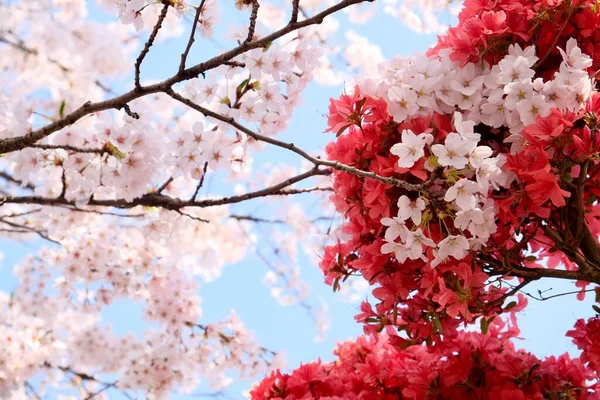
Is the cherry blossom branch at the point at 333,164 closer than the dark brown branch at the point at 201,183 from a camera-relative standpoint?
Yes

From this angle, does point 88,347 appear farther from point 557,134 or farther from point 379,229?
point 557,134

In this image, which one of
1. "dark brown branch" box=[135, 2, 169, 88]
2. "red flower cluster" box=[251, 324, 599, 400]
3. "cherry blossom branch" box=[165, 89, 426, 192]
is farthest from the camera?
"red flower cluster" box=[251, 324, 599, 400]

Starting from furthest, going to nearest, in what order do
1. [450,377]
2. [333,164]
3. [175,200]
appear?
[175,200] → [450,377] → [333,164]

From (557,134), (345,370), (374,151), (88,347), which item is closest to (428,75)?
(374,151)

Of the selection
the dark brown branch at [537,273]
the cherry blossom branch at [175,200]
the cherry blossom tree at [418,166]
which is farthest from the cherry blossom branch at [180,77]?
the dark brown branch at [537,273]

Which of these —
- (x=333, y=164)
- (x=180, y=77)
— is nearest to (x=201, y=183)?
(x=180, y=77)

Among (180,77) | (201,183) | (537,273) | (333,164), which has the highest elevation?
(201,183)

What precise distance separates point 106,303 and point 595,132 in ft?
11.2

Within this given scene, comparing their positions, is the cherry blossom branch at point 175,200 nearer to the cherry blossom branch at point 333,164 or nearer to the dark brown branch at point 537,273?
the cherry blossom branch at point 333,164

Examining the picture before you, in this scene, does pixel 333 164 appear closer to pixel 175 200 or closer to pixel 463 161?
pixel 463 161

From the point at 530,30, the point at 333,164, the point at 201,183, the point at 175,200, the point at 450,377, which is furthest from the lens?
the point at 175,200

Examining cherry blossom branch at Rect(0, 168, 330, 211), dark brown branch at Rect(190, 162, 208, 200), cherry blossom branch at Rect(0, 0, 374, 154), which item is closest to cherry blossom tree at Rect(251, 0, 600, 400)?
cherry blossom branch at Rect(0, 0, 374, 154)

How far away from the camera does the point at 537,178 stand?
1.34 meters

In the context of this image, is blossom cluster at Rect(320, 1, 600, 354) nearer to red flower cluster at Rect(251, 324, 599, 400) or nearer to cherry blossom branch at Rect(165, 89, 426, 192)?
cherry blossom branch at Rect(165, 89, 426, 192)
